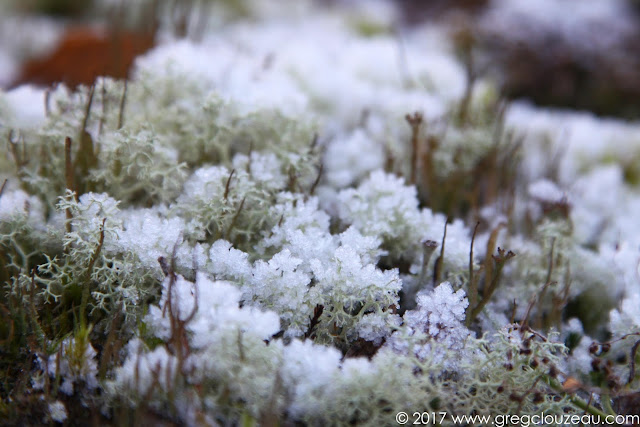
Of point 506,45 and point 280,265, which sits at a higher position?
point 506,45

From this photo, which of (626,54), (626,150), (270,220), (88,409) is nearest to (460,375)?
(270,220)

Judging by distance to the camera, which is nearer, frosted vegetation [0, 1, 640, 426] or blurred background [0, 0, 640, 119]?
frosted vegetation [0, 1, 640, 426]

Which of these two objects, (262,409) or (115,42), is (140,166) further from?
(115,42)

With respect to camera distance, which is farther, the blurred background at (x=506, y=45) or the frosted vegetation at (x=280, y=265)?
the blurred background at (x=506, y=45)

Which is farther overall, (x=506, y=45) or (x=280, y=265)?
(x=506, y=45)
